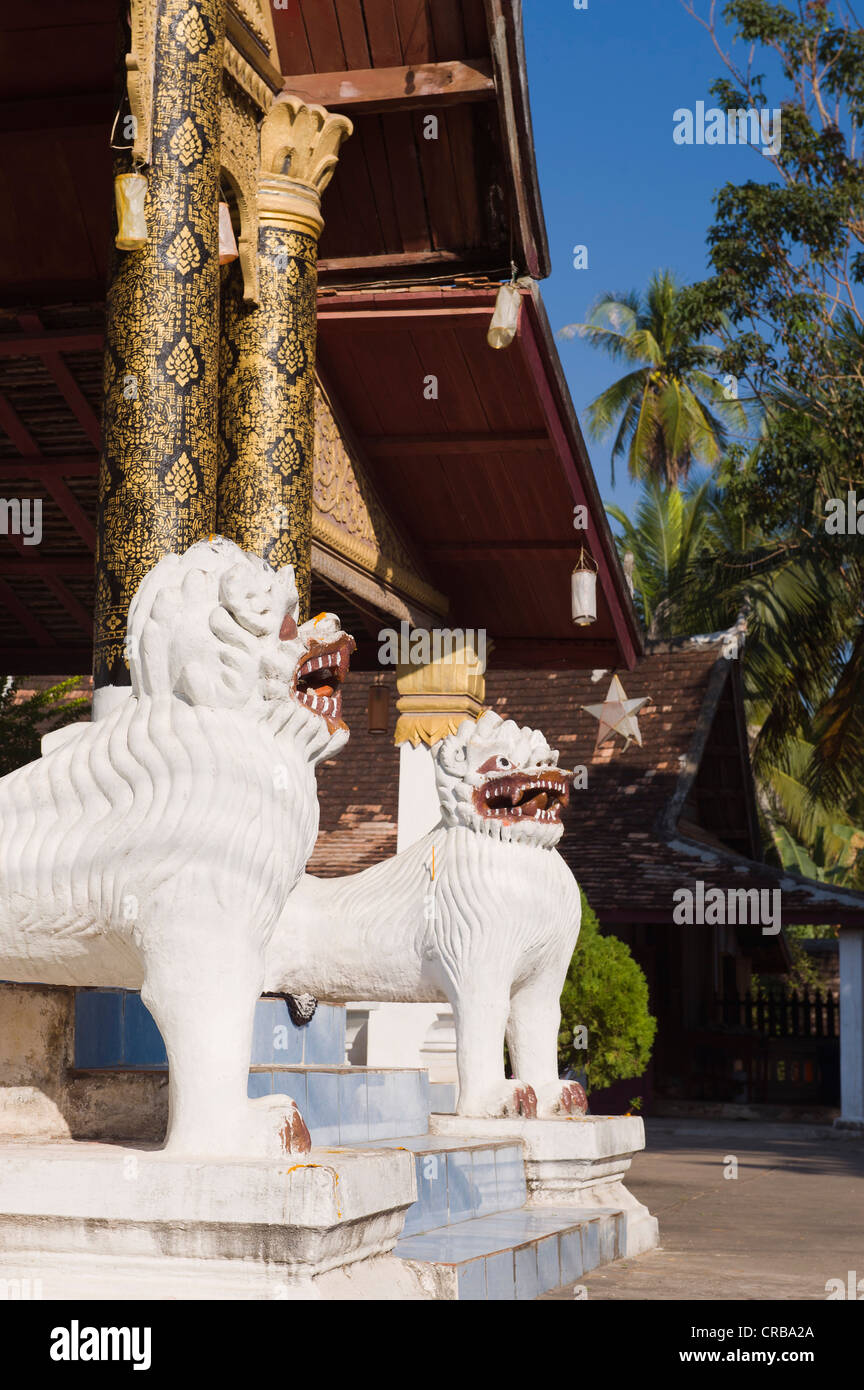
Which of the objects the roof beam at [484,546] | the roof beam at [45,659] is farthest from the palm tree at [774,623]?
the roof beam at [45,659]

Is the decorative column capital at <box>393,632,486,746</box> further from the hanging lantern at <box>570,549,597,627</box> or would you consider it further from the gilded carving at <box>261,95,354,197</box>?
the gilded carving at <box>261,95,354,197</box>

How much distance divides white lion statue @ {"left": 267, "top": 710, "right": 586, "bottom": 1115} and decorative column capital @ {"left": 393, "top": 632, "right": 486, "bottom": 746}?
3675mm

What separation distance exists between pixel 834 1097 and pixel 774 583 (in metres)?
6.31

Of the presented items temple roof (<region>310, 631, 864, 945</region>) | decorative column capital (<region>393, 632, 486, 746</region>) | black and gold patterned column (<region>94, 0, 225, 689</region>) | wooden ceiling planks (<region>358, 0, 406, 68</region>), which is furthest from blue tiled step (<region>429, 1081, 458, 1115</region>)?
temple roof (<region>310, 631, 864, 945</region>)

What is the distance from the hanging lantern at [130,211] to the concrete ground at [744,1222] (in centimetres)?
368

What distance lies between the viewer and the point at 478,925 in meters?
5.32

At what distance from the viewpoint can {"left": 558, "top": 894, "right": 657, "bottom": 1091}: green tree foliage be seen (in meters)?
11.1

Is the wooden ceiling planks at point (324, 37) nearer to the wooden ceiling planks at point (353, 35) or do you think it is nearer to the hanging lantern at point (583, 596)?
the wooden ceiling planks at point (353, 35)

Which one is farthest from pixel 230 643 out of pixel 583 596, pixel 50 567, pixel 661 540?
pixel 661 540

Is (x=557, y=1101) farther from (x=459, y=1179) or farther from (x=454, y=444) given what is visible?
(x=454, y=444)

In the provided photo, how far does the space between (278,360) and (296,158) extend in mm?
991

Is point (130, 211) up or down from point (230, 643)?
up

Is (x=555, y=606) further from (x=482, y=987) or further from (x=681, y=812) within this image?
(x=681, y=812)

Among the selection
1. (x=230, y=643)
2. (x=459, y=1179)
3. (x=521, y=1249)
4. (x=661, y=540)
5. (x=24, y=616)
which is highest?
(x=661, y=540)
